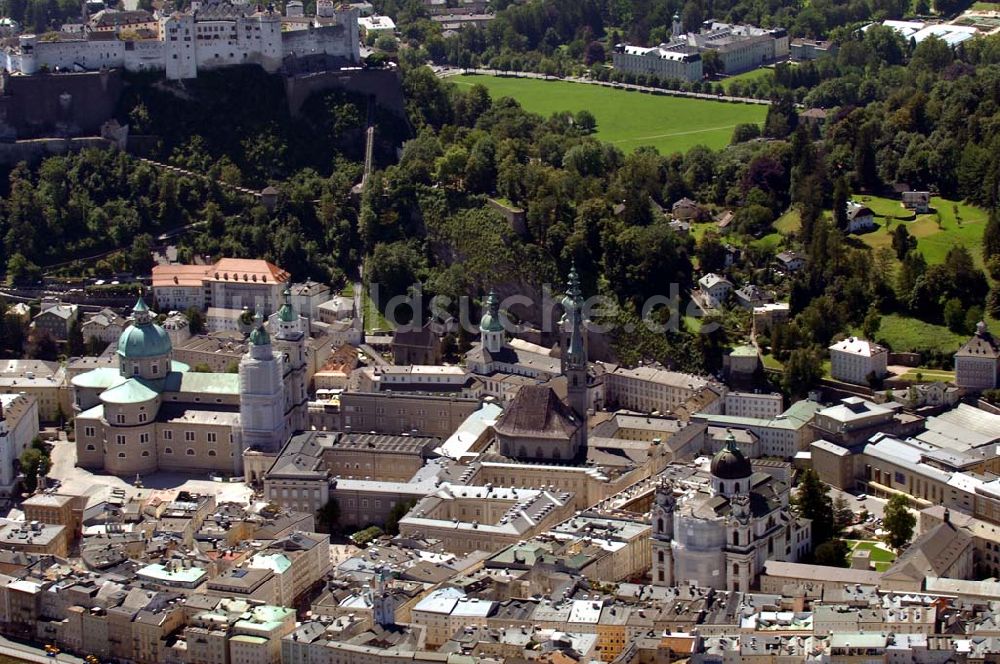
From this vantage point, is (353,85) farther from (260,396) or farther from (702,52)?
(260,396)

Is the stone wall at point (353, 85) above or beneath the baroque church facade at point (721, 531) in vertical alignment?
above

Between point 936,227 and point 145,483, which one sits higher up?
point 936,227

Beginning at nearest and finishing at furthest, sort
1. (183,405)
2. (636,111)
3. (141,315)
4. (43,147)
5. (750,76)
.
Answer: (183,405) → (141,315) → (43,147) → (636,111) → (750,76)

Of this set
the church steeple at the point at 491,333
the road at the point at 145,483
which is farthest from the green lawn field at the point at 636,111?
the road at the point at 145,483

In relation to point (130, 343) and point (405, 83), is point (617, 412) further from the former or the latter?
point (405, 83)

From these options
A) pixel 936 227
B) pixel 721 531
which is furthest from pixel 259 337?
pixel 936 227

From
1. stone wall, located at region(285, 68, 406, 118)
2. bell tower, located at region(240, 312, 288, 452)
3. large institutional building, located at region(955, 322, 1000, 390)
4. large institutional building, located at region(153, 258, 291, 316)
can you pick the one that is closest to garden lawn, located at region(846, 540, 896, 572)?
large institutional building, located at region(955, 322, 1000, 390)

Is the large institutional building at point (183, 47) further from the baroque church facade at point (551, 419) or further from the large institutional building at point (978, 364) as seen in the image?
the large institutional building at point (978, 364)
